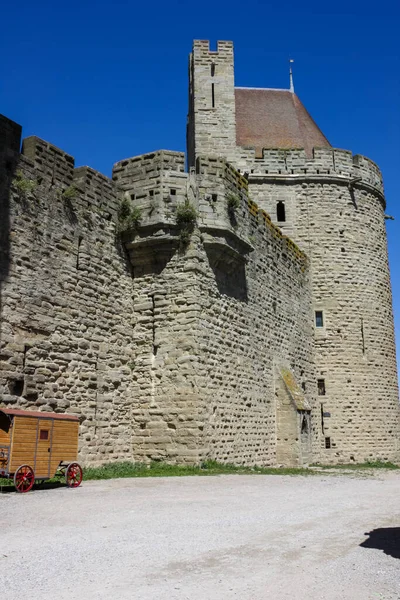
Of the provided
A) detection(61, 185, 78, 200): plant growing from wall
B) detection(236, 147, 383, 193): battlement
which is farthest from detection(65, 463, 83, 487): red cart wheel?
detection(236, 147, 383, 193): battlement

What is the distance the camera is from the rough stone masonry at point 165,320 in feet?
35.7

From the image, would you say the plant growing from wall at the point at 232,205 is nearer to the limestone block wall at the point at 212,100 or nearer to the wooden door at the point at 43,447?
the wooden door at the point at 43,447

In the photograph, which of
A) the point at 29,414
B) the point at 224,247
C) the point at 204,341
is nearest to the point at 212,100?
the point at 224,247

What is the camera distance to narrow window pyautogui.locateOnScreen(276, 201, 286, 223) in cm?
2214

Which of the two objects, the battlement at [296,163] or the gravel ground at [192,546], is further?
the battlement at [296,163]

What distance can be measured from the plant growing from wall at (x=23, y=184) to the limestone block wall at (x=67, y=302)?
18 millimetres

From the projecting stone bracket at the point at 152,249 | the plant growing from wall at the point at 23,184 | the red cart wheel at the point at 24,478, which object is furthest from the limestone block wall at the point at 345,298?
the red cart wheel at the point at 24,478

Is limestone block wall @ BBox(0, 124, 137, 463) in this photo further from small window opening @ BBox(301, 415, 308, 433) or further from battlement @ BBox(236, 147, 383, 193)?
battlement @ BBox(236, 147, 383, 193)

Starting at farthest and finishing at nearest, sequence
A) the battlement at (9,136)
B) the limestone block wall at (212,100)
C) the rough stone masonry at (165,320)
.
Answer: the limestone block wall at (212,100) < the rough stone masonry at (165,320) < the battlement at (9,136)

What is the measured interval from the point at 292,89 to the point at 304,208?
9.09 metres

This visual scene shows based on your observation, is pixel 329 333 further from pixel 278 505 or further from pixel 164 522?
pixel 164 522

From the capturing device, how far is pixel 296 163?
2238 centimetres

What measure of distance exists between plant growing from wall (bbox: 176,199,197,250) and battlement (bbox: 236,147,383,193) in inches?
371

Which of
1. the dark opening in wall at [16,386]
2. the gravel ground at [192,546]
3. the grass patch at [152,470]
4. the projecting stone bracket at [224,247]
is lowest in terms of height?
the gravel ground at [192,546]
